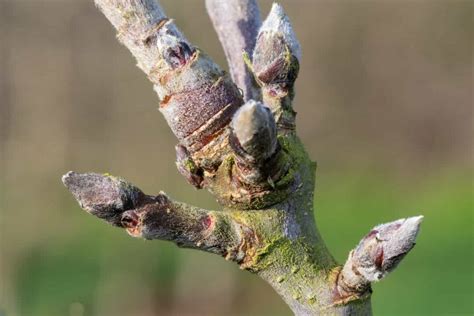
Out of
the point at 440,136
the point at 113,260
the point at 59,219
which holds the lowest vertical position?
the point at 113,260

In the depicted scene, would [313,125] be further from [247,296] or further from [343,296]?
[343,296]

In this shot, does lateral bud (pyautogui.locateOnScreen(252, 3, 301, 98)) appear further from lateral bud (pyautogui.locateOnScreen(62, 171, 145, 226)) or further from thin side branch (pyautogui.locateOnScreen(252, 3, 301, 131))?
lateral bud (pyautogui.locateOnScreen(62, 171, 145, 226))

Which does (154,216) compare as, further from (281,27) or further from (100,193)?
(281,27)

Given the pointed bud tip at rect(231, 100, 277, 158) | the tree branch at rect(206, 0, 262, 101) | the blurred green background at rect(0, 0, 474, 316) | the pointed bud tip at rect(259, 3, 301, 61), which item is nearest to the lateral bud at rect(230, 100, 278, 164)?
the pointed bud tip at rect(231, 100, 277, 158)

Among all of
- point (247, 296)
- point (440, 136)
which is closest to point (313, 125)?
point (440, 136)

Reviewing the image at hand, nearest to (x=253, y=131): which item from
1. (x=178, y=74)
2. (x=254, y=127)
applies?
(x=254, y=127)

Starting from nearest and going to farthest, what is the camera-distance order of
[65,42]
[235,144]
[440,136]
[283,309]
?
[235,144] < [283,309] < [65,42] < [440,136]

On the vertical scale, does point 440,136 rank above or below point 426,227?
above
